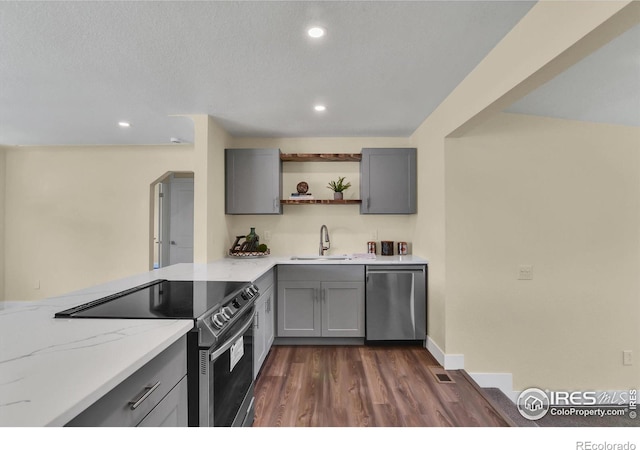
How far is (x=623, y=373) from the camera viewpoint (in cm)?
274

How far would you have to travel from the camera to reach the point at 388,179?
3.72 m

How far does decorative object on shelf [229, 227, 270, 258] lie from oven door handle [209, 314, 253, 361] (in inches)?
68.5

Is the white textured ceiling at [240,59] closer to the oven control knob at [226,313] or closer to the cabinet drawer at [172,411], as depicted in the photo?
the oven control knob at [226,313]

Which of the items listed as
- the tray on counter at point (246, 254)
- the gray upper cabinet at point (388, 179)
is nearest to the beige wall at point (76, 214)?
the tray on counter at point (246, 254)

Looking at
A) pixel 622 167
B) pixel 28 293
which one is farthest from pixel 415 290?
pixel 28 293

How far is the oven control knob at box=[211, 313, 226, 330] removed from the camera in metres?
1.42

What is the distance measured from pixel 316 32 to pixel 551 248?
2538 mm

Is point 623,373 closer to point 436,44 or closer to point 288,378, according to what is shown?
point 288,378

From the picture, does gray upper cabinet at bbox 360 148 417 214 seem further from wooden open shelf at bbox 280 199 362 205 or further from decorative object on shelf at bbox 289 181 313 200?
decorative object on shelf at bbox 289 181 313 200

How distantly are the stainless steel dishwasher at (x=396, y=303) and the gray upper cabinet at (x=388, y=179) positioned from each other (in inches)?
29.7

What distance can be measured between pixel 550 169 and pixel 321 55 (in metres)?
2.16

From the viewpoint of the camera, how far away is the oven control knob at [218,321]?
55.8 inches

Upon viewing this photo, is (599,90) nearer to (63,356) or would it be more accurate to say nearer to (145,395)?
(145,395)

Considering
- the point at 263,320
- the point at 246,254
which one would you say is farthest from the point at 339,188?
the point at 263,320
